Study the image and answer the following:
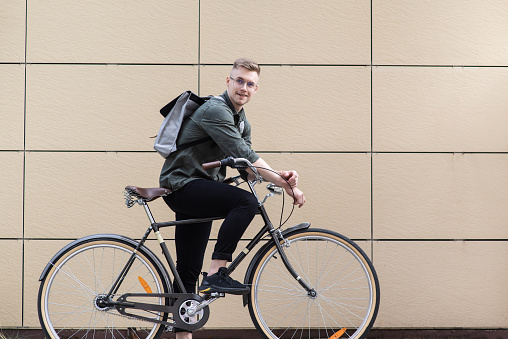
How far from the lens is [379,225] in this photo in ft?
13.0

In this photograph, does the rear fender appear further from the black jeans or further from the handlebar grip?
the handlebar grip

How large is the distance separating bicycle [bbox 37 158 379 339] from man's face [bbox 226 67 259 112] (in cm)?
42

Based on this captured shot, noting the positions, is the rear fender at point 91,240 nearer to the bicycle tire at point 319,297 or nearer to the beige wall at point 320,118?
the beige wall at point 320,118

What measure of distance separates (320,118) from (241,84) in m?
1.08

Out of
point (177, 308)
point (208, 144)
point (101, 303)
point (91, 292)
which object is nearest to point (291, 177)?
point (208, 144)

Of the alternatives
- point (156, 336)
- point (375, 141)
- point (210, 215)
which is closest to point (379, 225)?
point (375, 141)

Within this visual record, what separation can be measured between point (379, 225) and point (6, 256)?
2.87 metres

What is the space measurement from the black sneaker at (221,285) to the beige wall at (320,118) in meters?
0.94

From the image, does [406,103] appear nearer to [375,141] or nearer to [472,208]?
[375,141]

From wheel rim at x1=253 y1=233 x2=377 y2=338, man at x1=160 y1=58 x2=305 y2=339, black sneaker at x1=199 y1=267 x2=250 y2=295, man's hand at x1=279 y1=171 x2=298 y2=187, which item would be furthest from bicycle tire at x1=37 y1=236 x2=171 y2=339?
man's hand at x1=279 y1=171 x2=298 y2=187

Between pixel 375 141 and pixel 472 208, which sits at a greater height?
pixel 375 141

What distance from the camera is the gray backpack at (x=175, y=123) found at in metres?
3.11

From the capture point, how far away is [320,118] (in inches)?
158

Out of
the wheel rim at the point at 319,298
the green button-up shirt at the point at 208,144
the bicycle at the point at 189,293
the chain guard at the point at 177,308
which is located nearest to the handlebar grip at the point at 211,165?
the bicycle at the point at 189,293
